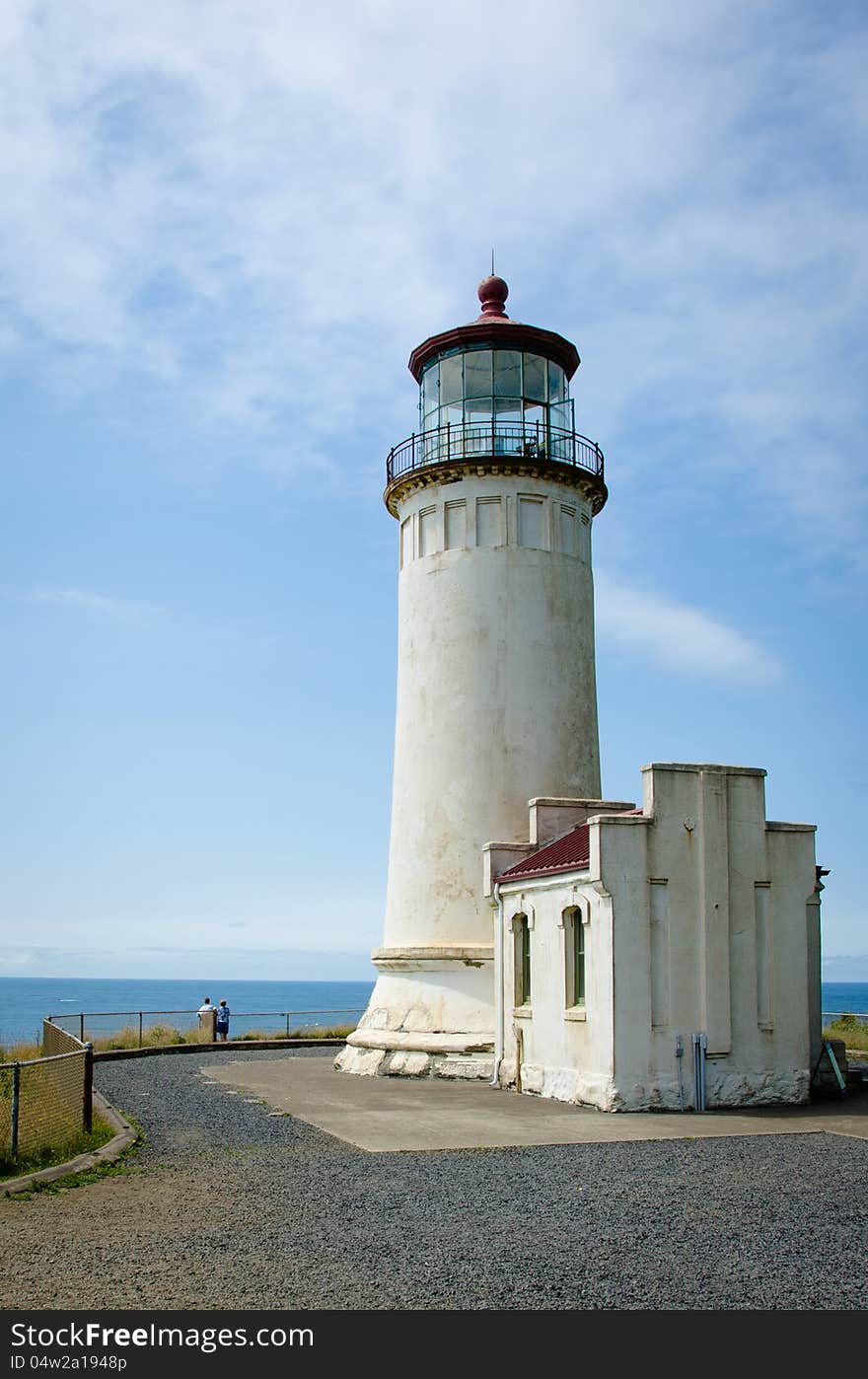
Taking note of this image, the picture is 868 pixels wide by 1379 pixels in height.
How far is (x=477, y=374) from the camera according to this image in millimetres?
24672

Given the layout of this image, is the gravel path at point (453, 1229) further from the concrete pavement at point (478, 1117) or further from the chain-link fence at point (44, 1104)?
the chain-link fence at point (44, 1104)

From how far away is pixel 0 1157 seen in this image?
11.3 metres

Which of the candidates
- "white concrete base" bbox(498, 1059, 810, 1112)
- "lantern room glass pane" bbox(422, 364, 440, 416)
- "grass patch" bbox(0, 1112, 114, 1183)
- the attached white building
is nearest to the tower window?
the attached white building

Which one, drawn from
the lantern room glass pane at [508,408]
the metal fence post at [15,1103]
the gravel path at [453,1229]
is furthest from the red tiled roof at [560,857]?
the metal fence post at [15,1103]

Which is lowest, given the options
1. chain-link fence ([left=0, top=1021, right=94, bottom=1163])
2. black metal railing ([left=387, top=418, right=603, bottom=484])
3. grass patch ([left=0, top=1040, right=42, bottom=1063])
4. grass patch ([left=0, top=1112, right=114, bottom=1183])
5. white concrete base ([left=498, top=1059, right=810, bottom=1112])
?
grass patch ([left=0, top=1040, right=42, bottom=1063])

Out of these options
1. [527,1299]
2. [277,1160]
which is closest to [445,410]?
[277,1160]

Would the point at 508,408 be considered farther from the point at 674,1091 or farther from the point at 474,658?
the point at 674,1091

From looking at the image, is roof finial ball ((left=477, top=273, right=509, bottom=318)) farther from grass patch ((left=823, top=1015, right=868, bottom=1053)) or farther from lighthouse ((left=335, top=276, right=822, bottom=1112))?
grass patch ((left=823, top=1015, right=868, bottom=1053))

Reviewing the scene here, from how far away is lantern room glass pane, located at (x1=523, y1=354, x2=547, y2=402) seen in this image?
80.7 feet

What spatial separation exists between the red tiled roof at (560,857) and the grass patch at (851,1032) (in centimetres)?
900

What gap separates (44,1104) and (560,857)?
947 cm

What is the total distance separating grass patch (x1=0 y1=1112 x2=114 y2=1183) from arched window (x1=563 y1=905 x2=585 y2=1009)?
717 cm

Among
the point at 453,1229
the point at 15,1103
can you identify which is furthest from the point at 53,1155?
the point at 453,1229

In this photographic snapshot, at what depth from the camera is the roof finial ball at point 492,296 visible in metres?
25.4
